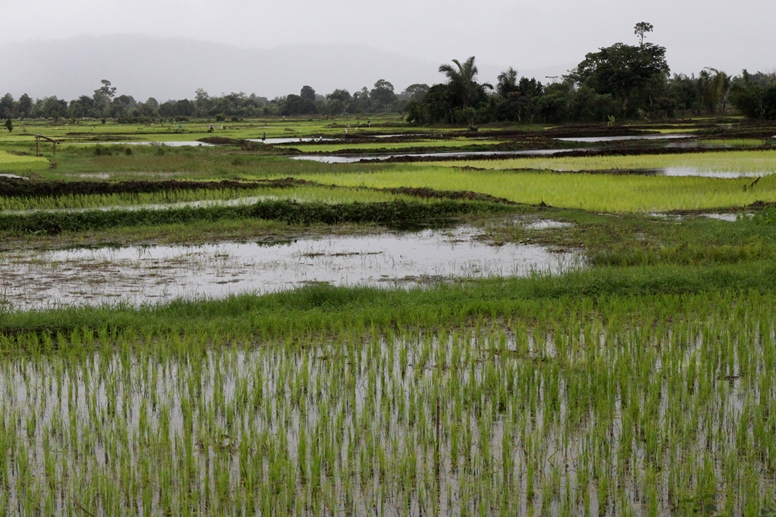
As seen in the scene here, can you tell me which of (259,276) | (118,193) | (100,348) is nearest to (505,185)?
(118,193)

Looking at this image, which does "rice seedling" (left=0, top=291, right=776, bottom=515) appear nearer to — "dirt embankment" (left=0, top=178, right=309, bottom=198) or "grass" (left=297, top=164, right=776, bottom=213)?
"grass" (left=297, top=164, right=776, bottom=213)

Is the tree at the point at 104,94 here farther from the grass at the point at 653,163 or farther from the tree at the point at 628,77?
the grass at the point at 653,163

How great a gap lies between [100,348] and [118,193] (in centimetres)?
933

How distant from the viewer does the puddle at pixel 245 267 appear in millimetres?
8094

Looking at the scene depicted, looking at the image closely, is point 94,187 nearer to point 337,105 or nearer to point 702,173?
point 702,173

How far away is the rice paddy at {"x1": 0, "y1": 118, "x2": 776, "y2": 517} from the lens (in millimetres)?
3680

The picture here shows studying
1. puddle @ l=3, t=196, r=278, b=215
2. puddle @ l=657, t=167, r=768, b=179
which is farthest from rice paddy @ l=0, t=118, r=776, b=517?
puddle @ l=657, t=167, r=768, b=179

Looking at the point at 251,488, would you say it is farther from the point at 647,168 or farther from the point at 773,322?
the point at 647,168

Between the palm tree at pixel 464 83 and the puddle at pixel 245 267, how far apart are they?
1424 inches

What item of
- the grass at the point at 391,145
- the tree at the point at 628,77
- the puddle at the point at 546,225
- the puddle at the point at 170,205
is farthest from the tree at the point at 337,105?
the puddle at the point at 546,225

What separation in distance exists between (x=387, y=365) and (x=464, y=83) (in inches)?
1655

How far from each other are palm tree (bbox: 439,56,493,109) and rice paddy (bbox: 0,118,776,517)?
114 ft

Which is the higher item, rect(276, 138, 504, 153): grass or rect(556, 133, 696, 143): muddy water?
rect(556, 133, 696, 143): muddy water

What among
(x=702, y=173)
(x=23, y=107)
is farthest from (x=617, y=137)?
(x=23, y=107)
